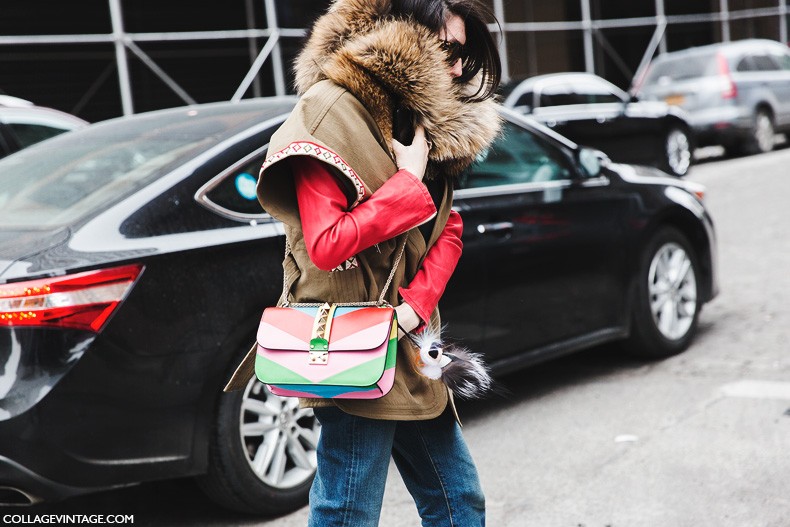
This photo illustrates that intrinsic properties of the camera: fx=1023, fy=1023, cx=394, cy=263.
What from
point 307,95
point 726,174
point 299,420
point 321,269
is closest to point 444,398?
point 321,269

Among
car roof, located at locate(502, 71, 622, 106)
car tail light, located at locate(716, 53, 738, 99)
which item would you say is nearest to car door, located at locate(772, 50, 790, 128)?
car tail light, located at locate(716, 53, 738, 99)

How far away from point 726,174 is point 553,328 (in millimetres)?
9458

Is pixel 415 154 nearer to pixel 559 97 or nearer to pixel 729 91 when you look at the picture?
pixel 559 97

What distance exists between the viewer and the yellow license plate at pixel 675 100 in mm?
15273

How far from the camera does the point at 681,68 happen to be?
15672 mm

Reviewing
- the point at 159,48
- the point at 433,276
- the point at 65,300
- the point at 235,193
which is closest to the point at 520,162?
the point at 235,193

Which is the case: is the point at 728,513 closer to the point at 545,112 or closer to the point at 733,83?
the point at 545,112

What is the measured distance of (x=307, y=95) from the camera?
2.21 m

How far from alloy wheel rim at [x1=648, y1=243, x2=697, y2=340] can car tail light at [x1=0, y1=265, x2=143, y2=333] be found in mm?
3025

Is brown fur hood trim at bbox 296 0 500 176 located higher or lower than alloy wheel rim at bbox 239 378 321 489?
higher

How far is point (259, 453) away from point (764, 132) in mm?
13797

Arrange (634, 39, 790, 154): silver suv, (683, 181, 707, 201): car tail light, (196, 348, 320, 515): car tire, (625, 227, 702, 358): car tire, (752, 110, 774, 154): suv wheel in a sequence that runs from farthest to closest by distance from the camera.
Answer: (752, 110, 774, 154): suv wheel
(634, 39, 790, 154): silver suv
(683, 181, 707, 201): car tail light
(625, 227, 702, 358): car tire
(196, 348, 320, 515): car tire

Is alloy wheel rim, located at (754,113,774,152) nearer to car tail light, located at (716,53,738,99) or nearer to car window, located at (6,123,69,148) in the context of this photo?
car tail light, located at (716,53,738,99)

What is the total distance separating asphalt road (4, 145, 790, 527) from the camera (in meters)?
3.58
